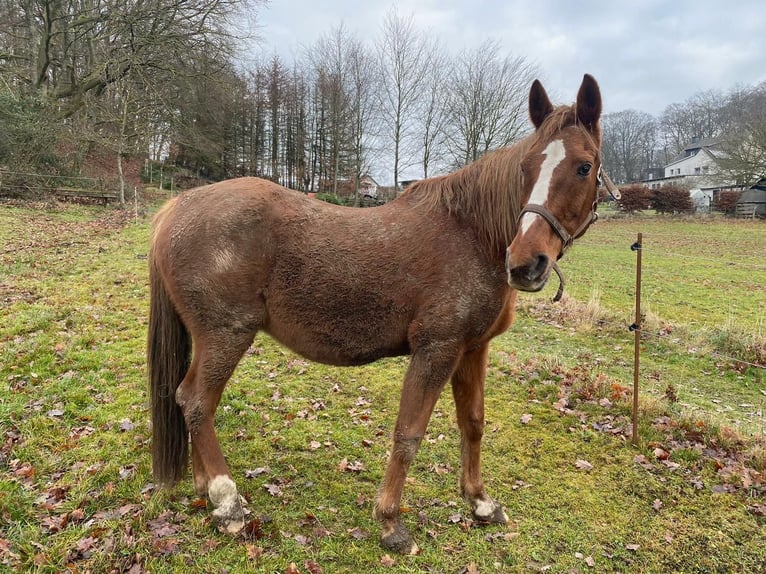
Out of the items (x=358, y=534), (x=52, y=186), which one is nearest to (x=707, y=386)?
(x=358, y=534)

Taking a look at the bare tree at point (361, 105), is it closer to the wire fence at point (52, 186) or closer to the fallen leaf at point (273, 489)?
the wire fence at point (52, 186)

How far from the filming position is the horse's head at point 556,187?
221cm

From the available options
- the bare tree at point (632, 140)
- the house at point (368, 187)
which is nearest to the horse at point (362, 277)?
the house at point (368, 187)

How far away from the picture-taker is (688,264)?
15781 millimetres

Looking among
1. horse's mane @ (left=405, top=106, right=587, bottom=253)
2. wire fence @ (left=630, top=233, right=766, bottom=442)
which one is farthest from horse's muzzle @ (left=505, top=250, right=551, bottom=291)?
wire fence @ (left=630, top=233, right=766, bottom=442)

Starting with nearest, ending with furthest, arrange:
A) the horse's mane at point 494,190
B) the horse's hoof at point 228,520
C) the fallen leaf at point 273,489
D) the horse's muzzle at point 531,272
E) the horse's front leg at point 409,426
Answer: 1. the horse's muzzle at point 531,272
2. the horse's mane at point 494,190
3. the horse's front leg at point 409,426
4. the horse's hoof at point 228,520
5. the fallen leaf at point 273,489

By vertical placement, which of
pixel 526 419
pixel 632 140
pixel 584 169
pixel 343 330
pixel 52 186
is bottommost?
pixel 526 419

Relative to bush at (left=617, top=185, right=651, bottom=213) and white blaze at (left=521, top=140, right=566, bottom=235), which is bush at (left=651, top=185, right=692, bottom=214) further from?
white blaze at (left=521, top=140, right=566, bottom=235)

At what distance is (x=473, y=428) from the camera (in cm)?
315

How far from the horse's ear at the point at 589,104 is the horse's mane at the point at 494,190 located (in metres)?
0.05

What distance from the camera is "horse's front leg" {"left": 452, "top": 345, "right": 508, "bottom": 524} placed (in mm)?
3068

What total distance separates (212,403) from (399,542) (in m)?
1.57

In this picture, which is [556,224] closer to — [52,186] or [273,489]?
[273,489]

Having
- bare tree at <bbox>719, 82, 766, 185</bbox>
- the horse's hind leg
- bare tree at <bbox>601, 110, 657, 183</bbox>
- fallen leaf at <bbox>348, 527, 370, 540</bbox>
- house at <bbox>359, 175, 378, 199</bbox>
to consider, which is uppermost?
bare tree at <bbox>601, 110, 657, 183</bbox>
